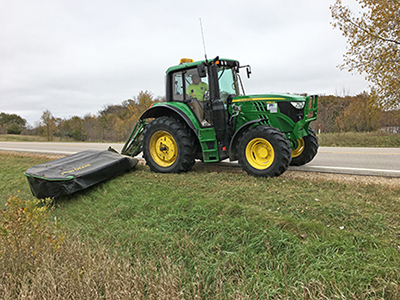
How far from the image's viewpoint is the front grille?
5.50 meters

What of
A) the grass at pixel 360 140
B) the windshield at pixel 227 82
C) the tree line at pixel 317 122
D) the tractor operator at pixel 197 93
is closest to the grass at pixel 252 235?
the tractor operator at pixel 197 93

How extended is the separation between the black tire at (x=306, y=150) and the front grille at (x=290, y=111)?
2.73 ft

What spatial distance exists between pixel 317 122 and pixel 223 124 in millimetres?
14611

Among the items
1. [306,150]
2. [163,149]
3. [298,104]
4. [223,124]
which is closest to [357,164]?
[306,150]

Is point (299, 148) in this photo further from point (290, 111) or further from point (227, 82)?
point (227, 82)

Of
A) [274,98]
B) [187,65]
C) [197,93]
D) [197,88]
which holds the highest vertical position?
[187,65]

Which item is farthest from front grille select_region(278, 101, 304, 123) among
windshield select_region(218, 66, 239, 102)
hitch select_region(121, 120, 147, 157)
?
hitch select_region(121, 120, 147, 157)

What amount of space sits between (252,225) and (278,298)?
1.06 m

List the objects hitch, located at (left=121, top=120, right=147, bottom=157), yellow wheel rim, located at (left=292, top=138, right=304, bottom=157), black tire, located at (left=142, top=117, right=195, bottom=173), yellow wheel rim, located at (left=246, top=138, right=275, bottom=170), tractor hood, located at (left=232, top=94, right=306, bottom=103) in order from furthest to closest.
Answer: hitch, located at (left=121, top=120, right=147, bottom=157)
yellow wheel rim, located at (left=292, top=138, right=304, bottom=157)
black tire, located at (left=142, top=117, right=195, bottom=173)
tractor hood, located at (left=232, top=94, right=306, bottom=103)
yellow wheel rim, located at (left=246, top=138, right=275, bottom=170)

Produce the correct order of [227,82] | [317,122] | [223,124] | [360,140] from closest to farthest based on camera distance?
1. [223,124]
2. [227,82]
3. [360,140]
4. [317,122]

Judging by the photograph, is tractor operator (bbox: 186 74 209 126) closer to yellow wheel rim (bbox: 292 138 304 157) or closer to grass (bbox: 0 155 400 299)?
grass (bbox: 0 155 400 299)

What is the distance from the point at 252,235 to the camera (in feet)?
10.6

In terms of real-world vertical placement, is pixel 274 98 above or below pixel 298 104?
above

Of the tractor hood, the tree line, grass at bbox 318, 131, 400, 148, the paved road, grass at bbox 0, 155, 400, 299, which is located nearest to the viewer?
grass at bbox 0, 155, 400, 299
